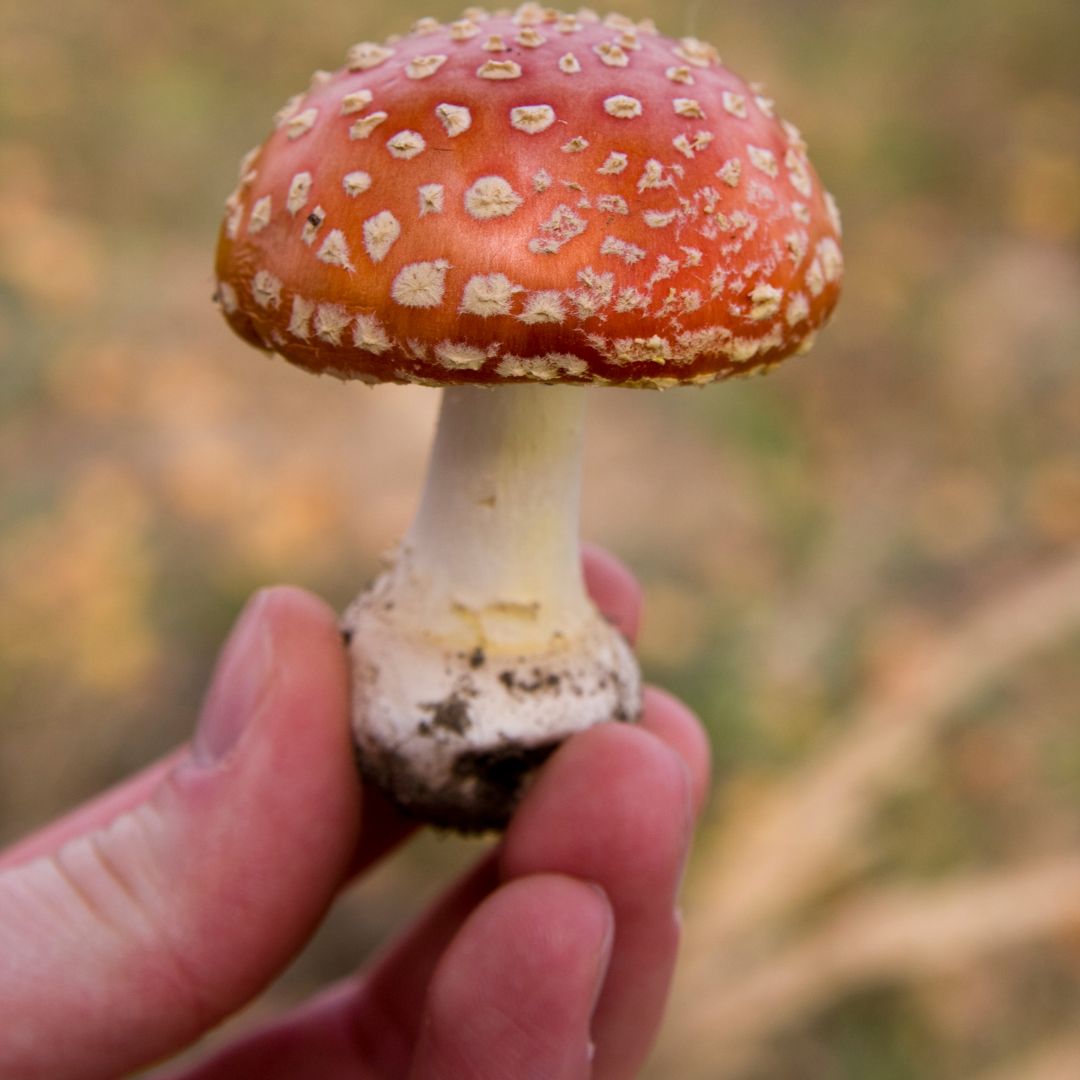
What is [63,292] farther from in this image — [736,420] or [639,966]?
[639,966]

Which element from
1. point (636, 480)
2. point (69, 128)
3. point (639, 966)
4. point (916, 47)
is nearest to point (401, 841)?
point (639, 966)

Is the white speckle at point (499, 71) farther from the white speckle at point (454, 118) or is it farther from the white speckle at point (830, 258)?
the white speckle at point (830, 258)

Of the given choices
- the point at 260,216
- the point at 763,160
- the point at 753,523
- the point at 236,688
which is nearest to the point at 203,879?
the point at 236,688

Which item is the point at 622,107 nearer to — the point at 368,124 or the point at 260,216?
the point at 368,124

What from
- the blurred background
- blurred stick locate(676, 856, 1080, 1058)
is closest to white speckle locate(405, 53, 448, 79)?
the blurred background

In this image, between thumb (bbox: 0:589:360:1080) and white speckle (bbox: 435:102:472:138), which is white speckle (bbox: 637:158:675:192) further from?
thumb (bbox: 0:589:360:1080)
